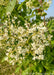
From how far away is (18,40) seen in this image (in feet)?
9.62

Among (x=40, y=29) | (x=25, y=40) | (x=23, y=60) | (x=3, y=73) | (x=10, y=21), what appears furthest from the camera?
(x=3, y=73)

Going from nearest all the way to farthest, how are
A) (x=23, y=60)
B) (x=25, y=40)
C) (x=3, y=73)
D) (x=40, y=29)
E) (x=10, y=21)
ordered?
(x=40, y=29), (x=25, y=40), (x=10, y=21), (x=23, y=60), (x=3, y=73)

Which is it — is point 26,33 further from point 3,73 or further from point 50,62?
point 3,73

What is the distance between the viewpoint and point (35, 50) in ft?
8.91

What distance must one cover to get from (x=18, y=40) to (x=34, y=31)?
0.44 m

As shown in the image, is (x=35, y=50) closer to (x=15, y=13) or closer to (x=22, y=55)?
(x=22, y=55)

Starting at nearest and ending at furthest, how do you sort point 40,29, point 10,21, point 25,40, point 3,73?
1. point 40,29
2. point 25,40
3. point 10,21
4. point 3,73

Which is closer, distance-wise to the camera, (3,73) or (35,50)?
(35,50)

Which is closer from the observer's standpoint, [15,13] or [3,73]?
[15,13]

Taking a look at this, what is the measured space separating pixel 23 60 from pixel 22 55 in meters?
0.22

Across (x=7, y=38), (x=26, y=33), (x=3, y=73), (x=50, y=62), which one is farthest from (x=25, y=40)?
(x=3, y=73)

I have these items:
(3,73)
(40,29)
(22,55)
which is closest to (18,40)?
(22,55)

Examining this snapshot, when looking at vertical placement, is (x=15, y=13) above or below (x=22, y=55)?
above

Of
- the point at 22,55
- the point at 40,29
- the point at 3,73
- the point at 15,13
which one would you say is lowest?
the point at 3,73
